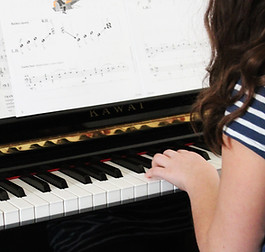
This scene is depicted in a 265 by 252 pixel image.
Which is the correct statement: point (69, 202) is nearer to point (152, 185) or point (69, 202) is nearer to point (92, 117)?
point (152, 185)

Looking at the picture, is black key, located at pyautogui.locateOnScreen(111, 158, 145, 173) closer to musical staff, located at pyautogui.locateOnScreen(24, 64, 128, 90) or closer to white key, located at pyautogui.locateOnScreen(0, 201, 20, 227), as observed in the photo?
musical staff, located at pyautogui.locateOnScreen(24, 64, 128, 90)

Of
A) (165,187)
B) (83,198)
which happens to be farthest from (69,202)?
(165,187)

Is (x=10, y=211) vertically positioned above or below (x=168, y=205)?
above

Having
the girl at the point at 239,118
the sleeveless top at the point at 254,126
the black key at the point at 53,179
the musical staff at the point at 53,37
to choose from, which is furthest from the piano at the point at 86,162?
the sleeveless top at the point at 254,126

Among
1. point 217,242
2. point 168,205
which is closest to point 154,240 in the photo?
point 168,205

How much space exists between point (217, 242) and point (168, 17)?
2.72 feet

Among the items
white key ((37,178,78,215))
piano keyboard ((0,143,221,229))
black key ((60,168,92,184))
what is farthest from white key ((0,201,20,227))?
black key ((60,168,92,184))

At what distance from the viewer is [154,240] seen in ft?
7.47

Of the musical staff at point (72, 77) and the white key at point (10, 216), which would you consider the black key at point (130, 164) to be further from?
the white key at point (10, 216)

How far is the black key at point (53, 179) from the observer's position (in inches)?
66.6

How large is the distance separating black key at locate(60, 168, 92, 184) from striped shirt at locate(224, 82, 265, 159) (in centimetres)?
53

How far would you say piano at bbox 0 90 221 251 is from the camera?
1.62m

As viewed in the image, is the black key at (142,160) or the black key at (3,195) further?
the black key at (142,160)

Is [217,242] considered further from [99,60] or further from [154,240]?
[154,240]
